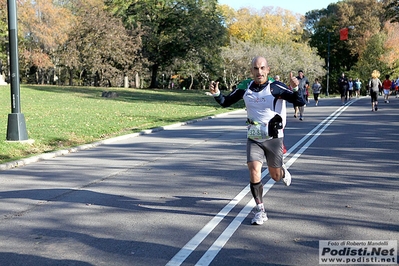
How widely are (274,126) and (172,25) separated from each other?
2345 inches

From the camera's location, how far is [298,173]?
33.8 feet

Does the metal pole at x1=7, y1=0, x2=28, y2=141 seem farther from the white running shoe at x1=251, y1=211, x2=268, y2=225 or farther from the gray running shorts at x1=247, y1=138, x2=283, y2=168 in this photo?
the white running shoe at x1=251, y1=211, x2=268, y2=225

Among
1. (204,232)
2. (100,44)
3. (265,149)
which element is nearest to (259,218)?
(204,232)

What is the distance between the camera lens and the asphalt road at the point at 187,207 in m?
5.71

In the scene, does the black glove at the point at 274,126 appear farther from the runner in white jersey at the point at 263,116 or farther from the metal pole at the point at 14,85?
the metal pole at the point at 14,85

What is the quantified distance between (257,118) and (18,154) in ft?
26.3

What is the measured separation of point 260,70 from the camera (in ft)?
22.3

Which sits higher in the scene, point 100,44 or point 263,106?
point 100,44

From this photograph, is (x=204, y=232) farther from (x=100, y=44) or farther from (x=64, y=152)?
(x=100, y=44)

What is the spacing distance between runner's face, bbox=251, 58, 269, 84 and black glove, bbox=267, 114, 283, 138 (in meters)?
0.46

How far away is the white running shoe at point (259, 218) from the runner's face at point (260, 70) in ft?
4.97

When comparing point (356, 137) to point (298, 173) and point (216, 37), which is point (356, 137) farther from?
point (216, 37)

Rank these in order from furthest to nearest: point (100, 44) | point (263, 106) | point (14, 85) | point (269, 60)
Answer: point (269, 60) < point (100, 44) < point (14, 85) < point (263, 106)

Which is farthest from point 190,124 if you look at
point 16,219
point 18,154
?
point 16,219
